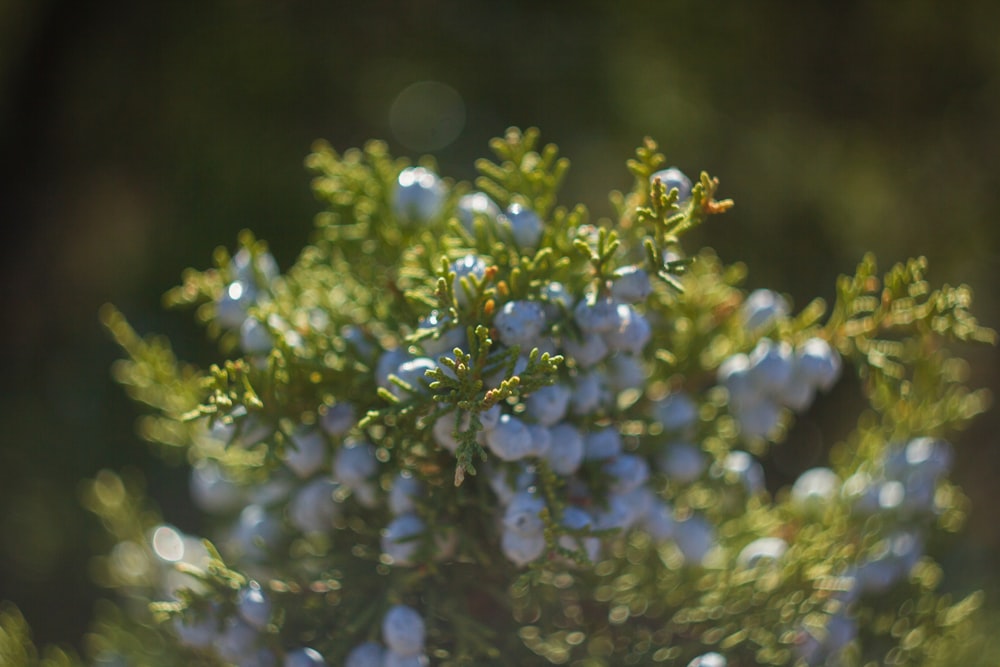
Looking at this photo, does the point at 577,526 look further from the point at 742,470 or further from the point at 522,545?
the point at 742,470

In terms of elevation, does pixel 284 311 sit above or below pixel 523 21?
below

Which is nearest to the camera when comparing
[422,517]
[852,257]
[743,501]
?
[422,517]

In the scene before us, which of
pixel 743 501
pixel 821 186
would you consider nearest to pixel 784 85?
pixel 821 186

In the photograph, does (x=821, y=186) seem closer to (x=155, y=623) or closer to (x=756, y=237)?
(x=756, y=237)

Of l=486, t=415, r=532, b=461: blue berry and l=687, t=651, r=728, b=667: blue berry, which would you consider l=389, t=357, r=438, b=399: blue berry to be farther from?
l=687, t=651, r=728, b=667: blue berry

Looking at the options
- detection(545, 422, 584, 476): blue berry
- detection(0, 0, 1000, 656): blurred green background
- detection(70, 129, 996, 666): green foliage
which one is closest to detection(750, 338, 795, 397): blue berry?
detection(70, 129, 996, 666): green foliage

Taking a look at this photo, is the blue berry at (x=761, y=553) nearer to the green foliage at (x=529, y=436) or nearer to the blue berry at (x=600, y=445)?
the green foliage at (x=529, y=436)

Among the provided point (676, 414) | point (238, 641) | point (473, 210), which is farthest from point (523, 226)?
point (238, 641)
